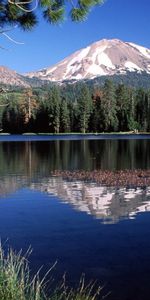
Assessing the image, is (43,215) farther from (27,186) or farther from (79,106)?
(79,106)

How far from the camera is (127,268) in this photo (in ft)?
56.3

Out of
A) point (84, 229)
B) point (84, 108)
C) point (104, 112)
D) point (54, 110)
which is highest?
point (84, 108)

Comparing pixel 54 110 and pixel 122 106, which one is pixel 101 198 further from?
pixel 54 110

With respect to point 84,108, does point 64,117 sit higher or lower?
lower

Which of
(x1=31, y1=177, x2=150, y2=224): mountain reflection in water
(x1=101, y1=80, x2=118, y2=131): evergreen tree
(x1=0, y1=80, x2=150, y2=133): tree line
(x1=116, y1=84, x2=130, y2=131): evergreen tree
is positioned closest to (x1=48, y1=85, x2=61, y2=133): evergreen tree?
(x1=0, y1=80, x2=150, y2=133): tree line

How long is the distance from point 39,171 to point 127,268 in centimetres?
3619

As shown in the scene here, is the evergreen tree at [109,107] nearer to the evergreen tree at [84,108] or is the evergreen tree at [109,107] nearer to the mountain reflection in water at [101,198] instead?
the evergreen tree at [84,108]

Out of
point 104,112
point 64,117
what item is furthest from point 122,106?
point 64,117

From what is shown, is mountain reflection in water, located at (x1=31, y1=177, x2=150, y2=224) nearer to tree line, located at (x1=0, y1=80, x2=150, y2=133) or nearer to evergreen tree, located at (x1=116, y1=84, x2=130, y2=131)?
→ tree line, located at (x1=0, y1=80, x2=150, y2=133)

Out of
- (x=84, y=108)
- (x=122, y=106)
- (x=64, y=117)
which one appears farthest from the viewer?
(x=64, y=117)

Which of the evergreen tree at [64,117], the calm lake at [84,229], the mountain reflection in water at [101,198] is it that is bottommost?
the calm lake at [84,229]

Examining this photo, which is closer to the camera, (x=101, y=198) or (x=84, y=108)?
(x=101, y=198)

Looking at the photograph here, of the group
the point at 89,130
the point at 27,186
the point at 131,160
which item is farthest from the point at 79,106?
the point at 27,186

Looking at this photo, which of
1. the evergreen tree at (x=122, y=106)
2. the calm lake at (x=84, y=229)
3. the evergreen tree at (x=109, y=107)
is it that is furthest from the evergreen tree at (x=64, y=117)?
the calm lake at (x=84, y=229)
